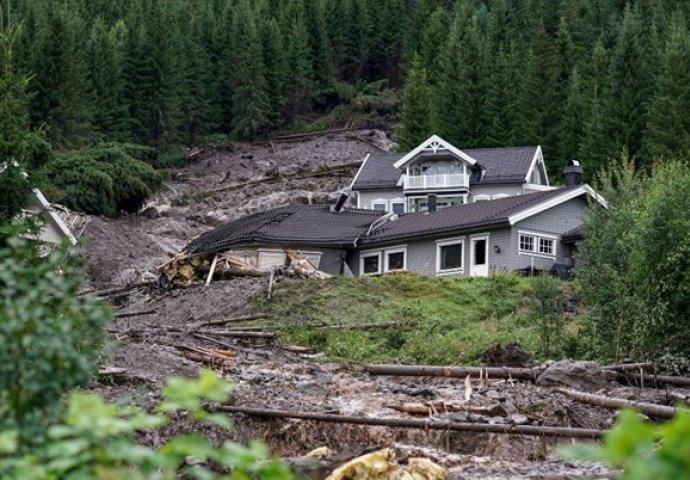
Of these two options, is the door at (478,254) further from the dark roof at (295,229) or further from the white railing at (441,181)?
the white railing at (441,181)

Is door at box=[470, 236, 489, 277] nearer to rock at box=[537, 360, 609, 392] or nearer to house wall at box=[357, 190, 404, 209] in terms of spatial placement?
house wall at box=[357, 190, 404, 209]

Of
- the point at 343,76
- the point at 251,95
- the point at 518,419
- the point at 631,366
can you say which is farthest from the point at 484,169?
the point at 343,76

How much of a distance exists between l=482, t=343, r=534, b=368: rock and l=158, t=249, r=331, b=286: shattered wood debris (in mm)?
11663

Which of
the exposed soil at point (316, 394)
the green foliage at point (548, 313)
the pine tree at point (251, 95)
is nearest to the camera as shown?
the exposed soil at point (316, 394)

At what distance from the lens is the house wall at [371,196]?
2218 inches

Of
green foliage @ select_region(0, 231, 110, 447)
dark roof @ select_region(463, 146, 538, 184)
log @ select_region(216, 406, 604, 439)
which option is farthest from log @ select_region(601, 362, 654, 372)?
dark roof @ select_region(463, 146, 538, 184)

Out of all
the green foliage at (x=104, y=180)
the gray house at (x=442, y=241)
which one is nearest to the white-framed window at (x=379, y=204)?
the green foliage at (x=104, y=180)

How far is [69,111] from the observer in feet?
216

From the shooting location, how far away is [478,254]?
135 feet

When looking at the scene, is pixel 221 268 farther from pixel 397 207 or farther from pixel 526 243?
pixel 397 207

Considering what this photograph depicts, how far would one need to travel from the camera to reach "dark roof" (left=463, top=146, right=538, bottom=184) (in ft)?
176

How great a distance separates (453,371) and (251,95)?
60293 millimetres

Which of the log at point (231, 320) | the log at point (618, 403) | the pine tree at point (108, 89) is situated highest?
the pine tree at point (108, 89)

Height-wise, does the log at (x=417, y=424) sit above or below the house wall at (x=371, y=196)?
below
